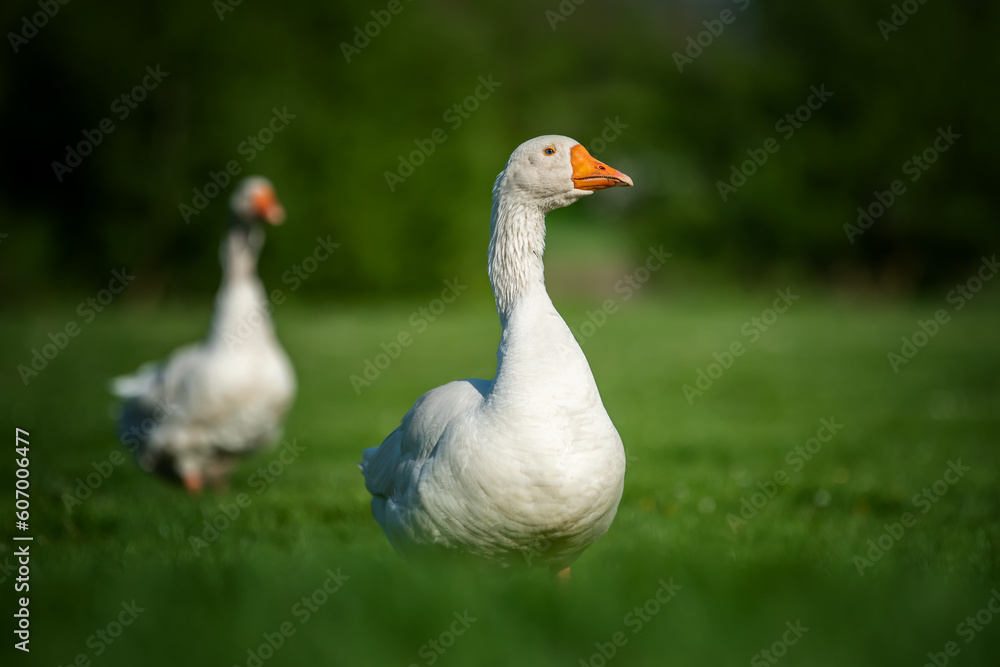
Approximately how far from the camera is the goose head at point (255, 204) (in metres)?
8.35

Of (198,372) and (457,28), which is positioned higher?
(457,28)

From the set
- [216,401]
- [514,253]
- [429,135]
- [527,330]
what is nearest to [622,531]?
[527,330]

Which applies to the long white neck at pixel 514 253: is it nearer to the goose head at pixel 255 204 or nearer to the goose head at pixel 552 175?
the goose head at pixel 552 175

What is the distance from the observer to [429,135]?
85.3 feet

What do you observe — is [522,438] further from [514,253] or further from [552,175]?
[552,175]

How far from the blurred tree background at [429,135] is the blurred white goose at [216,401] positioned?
13133 mm

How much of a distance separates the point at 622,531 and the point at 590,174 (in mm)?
2368

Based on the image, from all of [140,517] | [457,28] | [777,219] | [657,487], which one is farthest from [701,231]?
[140,517]

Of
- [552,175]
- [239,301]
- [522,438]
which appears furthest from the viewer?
[239,301]

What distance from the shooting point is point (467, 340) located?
16406mm

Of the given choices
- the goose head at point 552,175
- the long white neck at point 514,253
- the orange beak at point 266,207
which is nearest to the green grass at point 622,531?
the long white neck at point 514,253

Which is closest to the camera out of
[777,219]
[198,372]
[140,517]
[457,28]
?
[140,517]

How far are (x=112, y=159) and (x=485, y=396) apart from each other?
73.3 ft

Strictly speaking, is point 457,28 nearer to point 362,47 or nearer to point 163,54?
point 362,47
